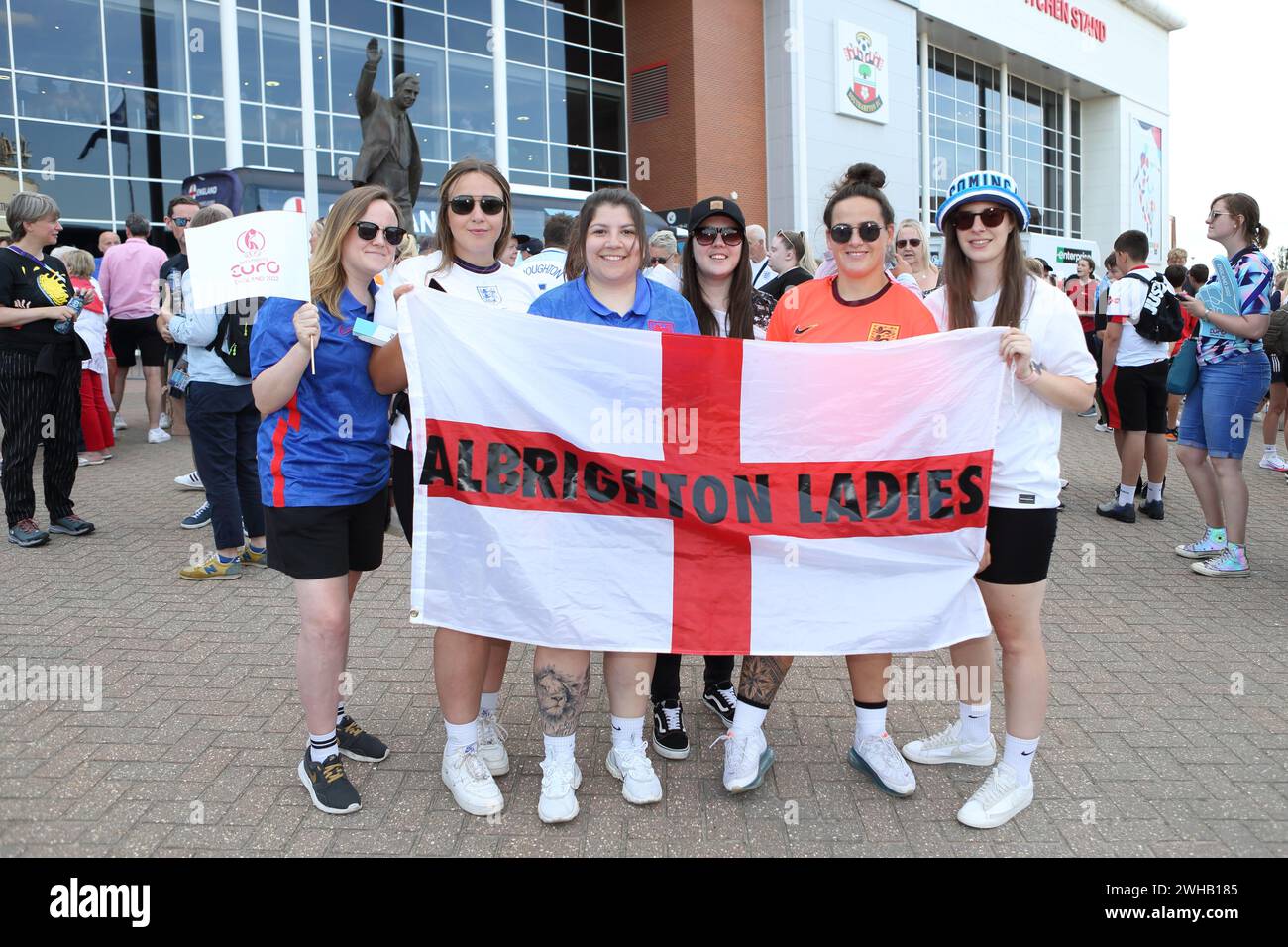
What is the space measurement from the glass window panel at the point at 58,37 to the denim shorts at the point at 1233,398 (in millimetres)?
21779

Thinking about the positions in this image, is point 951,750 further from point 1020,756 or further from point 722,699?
point 722,699

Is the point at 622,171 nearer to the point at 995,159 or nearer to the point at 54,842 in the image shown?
the point at 995,159

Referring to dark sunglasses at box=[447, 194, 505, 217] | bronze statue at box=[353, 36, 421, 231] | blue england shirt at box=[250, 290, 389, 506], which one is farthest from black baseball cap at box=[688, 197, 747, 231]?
bronze statue at box=[353, 36, 421, 231]

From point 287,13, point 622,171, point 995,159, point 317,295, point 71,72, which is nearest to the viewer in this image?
point 317,295

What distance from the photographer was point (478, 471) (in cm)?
336

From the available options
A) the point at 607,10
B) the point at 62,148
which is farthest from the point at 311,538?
the point at 607,10

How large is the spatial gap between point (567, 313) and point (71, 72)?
21.4 meters

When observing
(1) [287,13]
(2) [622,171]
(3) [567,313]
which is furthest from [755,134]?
(3) [567,313]

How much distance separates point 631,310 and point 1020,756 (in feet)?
6.79

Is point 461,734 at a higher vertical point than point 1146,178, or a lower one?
lower

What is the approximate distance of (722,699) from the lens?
4332 mm

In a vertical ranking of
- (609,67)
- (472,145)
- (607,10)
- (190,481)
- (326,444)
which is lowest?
(190,481)

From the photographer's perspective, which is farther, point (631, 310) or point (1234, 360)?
point (1234, 360)

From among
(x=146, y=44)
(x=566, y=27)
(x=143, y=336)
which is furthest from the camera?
(x=566, y=27)
